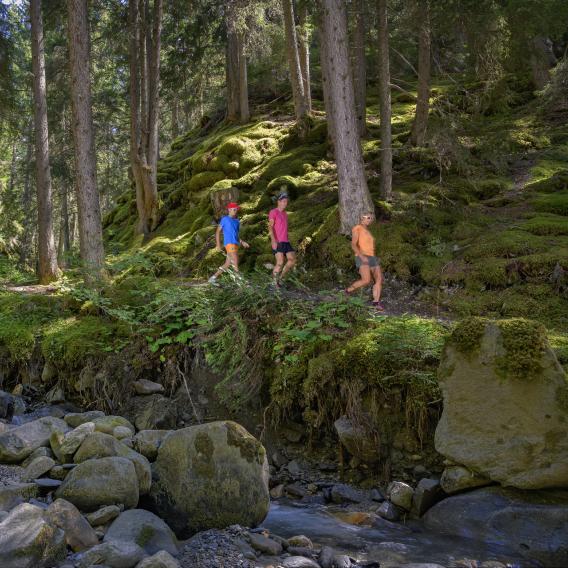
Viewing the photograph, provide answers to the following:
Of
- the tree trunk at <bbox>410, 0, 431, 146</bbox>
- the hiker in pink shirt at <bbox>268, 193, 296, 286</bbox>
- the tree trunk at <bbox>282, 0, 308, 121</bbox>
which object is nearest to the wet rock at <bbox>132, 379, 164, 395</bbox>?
the hiker in pink shirt at <bbox>268, 193, 296, 286</bbox>

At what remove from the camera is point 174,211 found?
18.3 metres

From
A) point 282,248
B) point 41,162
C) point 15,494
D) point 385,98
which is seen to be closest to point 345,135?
point 385,98

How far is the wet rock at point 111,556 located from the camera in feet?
13.5

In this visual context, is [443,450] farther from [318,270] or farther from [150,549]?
[318,270]

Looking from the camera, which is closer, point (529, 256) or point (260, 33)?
point (529, 256)


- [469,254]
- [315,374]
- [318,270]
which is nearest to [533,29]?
[469,254]

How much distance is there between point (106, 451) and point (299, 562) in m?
2.46

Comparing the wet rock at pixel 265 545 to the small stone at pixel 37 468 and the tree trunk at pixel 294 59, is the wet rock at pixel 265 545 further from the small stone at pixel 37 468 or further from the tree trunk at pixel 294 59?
the tree trunk at pixel 294 59

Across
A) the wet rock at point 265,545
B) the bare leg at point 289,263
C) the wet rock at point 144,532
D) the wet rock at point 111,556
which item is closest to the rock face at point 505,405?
the wet rock at point 265,545

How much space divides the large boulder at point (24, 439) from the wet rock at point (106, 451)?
64 cm

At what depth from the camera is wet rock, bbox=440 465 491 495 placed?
527cm

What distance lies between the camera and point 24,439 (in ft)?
20.1

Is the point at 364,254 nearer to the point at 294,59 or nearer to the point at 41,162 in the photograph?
the point at 41,162

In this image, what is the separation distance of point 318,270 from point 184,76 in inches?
560
